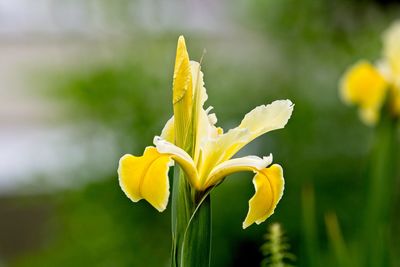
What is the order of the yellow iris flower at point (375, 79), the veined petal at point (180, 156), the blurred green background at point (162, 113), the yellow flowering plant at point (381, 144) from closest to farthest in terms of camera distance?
the veined petal at point (180, 156)
the yellow flowering plant at point (381, 144)
the yellow iris flower at point (375, 79)
the blurred green background at point (162, 113)

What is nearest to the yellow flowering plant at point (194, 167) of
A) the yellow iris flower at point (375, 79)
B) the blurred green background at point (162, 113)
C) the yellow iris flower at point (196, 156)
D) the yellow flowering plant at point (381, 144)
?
the yellow iris flower at point (196, 156)

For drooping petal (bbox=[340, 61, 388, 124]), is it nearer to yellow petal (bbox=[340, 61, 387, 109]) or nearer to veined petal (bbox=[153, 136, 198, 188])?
yellow petal (bbox=[340, 61, 387, 109])

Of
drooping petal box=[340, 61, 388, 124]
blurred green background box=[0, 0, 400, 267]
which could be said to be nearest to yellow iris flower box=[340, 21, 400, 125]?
drooping petal box=[340, 61, 388, 124]

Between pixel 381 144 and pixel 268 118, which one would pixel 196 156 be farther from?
pixel 381 144

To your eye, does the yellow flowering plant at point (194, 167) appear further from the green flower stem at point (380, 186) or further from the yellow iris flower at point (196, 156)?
the green flower stem at point (380, 186)

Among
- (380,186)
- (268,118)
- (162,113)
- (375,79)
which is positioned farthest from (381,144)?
(162,113)

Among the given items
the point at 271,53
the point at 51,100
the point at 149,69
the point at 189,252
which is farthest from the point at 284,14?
the point at 189,252
